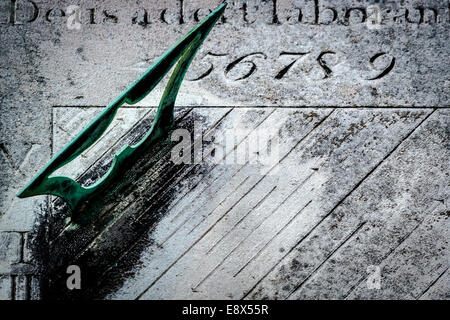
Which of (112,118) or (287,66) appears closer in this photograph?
(112,118)

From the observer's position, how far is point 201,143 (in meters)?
1.97

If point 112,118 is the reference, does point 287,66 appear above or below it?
above

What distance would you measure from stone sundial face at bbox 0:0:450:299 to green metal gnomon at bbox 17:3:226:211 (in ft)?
0.09

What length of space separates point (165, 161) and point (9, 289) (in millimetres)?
700

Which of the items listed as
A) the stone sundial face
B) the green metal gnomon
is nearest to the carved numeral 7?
the stone sundial face

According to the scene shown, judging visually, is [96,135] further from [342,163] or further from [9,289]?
[342,163]

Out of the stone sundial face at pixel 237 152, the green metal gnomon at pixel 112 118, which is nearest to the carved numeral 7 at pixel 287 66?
the stone sundial face at pixel 237 152

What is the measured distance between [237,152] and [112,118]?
48cm

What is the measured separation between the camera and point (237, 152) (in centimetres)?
196

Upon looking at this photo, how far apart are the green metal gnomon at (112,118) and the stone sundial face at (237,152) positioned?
0.03 meters

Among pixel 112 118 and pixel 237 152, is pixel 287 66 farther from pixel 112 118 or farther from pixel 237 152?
pixel 112 118

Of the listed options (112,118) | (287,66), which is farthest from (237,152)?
(112,118)

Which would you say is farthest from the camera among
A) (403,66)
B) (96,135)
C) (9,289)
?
(403,66)

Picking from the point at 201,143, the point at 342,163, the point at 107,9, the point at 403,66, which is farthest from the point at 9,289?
the point at 403,66
